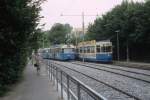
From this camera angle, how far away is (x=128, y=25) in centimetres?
5675

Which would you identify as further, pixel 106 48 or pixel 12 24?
pixel 106 48

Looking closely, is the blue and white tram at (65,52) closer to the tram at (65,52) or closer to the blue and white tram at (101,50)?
the tram at (65,52)

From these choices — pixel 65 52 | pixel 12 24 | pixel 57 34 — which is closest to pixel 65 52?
pixel 65 52

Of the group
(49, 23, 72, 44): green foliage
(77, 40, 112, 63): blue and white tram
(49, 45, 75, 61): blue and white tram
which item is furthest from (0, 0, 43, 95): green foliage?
(49, 23, 72, 44): green foliage

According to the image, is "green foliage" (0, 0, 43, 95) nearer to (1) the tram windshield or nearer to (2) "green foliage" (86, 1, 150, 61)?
(2) "green foliage" (86, 1, 150, 61)

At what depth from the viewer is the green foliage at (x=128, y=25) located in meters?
51.8

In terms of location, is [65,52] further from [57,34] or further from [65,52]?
[57,34]

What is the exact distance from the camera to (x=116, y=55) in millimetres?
65750

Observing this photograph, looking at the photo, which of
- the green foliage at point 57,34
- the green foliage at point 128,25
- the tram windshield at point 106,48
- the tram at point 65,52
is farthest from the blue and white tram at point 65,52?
the green foliage at point 57,34

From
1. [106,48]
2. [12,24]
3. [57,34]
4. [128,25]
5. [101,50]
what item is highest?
[57,34]

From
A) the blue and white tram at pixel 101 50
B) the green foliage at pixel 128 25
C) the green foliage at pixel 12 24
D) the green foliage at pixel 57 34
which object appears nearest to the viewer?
the green foliage at pixel 12 24

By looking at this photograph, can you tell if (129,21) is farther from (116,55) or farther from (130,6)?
(116,55)

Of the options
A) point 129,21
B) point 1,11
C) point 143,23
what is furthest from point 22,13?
point 129,21

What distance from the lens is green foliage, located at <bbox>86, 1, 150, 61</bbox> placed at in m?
51.8
